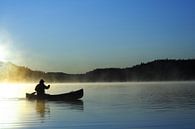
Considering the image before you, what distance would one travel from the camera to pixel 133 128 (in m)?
20.9

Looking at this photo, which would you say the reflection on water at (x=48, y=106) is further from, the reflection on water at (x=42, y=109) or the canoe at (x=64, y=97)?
the canoe at (x=64, y=97)

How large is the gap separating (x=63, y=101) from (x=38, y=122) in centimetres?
1933

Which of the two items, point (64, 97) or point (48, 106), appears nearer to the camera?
point (48, 106)

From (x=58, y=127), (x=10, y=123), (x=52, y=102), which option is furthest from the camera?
(x=52, y=102)

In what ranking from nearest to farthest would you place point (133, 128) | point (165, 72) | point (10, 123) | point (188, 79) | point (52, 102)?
1. point (133, 128)
2. point (10, 123)
3. point (52, 102)
4. point (188, 79)
5. point (165, 72)

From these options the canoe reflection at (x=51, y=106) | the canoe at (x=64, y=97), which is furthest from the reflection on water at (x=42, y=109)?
the canoe at (x=64, y=97)

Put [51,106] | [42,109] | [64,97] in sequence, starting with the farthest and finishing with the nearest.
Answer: [64,97] < [51,106] < [42,109]

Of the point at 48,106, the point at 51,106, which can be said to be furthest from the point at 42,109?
the point at 48,106

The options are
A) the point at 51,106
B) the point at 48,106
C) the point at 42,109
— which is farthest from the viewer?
the point at 48,106

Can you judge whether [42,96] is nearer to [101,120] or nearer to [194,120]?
[101,120]

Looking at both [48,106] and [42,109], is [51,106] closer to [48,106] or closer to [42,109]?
[48,106]

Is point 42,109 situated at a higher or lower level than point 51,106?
lower

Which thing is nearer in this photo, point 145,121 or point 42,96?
point 145,121

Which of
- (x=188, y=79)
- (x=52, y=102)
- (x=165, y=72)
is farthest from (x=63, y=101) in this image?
(x=165, y=72)
